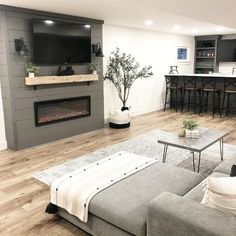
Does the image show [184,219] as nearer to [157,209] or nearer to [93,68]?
[157,209]

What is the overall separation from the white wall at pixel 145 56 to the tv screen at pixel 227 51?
1.09 metres

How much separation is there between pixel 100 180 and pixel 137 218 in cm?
61

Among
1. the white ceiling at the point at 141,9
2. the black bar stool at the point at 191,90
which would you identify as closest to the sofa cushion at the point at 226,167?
the white ceiling at the point at 141,9

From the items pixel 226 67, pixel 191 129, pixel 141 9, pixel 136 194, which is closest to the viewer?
pixel 136 194

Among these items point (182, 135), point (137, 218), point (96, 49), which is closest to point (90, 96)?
point (96, 49)

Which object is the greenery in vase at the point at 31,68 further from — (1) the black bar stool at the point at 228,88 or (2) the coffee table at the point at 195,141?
(1) the black bar stool at the point at 228,88

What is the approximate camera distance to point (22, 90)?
432 cm

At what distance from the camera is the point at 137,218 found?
1.80 meters

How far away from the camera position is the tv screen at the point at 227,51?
875cm

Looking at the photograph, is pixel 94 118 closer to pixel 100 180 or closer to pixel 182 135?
pixel 182 135

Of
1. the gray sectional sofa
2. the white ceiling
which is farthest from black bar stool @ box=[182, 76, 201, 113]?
the gray sectional sofa

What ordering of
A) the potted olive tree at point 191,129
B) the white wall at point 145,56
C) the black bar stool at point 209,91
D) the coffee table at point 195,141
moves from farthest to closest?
the black bar stool at point 209,91 → the white wall at point 145,56 → the potted olive tree at point 191,129 → the coffee table at point 195,141

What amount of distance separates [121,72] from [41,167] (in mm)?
3390

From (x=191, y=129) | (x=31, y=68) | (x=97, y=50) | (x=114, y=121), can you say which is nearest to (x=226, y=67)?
(x=114, y=121)
